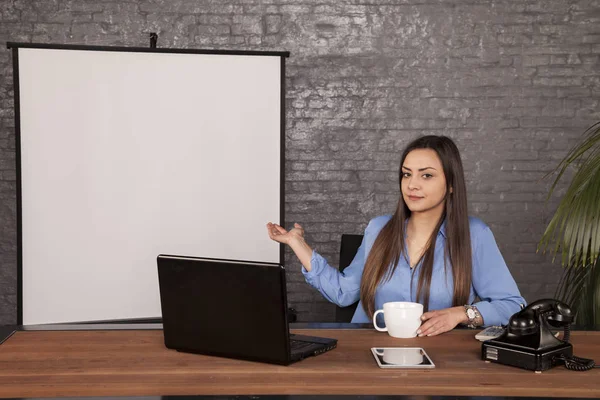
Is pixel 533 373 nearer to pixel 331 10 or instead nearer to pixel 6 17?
pixel 331 10

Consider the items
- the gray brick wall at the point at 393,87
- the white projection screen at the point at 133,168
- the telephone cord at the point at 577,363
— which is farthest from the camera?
the gray brick wall at the point at 393,87

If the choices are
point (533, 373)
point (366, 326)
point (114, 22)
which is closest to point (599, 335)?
point (533, 373)

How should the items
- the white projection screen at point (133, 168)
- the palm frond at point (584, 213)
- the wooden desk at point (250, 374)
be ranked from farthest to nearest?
the white projection screen at point (133, 168)
the palm frond at point (584, 213)
the wooden desk at point (250, 374)

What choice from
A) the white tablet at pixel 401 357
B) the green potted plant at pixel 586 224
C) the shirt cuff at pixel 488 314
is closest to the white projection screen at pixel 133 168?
the green potted plant at pixel 586 224

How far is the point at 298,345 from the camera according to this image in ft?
5.09

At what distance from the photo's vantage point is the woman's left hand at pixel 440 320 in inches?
67.9

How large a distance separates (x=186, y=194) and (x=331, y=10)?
1478 millimetres

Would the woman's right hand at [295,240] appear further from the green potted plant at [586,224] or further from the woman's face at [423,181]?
the green potted plant at [586,224]

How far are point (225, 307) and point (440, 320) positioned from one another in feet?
1.92

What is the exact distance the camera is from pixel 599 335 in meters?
1.75

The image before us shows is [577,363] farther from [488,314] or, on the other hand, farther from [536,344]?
[488,314]

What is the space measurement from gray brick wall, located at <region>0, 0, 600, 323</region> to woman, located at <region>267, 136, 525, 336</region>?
2.05 m

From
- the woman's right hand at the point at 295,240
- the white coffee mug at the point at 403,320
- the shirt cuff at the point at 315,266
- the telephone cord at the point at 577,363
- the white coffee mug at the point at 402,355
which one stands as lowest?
the white coffee mug at the point at 402,355

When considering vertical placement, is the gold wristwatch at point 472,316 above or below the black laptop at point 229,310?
below
